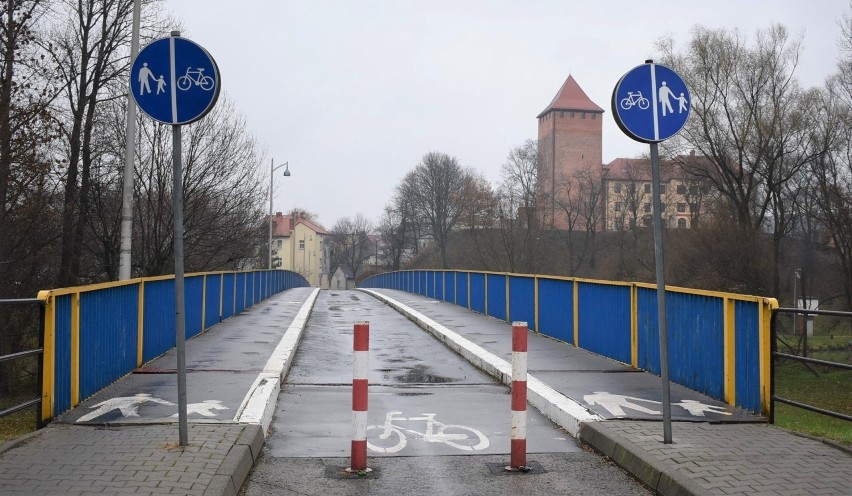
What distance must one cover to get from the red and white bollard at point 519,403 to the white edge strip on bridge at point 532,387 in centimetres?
132

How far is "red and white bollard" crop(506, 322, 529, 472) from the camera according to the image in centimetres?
630

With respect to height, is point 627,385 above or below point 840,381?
above

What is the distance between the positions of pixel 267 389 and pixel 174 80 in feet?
12.0

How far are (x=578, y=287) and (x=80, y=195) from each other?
17.4m

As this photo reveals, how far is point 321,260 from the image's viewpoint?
16625 cm

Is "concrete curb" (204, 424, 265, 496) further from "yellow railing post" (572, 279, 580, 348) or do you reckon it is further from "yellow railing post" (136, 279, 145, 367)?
"yellow railing post" (572, 279, 580, 348)

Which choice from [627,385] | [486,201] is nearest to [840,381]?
[627,385]

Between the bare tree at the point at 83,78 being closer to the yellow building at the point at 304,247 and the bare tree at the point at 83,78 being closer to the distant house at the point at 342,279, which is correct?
the distant house at the point at 342,279

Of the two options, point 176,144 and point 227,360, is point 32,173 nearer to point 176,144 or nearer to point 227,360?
point 227,360

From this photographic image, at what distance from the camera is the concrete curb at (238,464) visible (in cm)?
530

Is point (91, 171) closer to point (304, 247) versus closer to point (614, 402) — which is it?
point (614, 402)

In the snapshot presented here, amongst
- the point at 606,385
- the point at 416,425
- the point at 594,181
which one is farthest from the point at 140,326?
the point at 594,181

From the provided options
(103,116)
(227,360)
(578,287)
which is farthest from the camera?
(103,116)

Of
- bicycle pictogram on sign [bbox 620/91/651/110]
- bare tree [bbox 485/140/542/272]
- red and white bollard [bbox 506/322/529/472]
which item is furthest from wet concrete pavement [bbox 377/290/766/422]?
bare tree [bbox 485/140/542/272]
